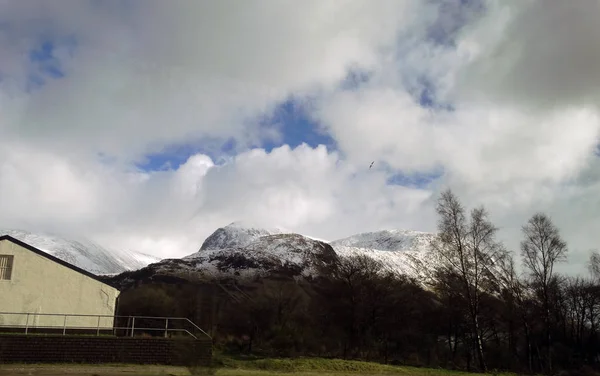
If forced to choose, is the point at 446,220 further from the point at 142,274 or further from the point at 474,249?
the point at 142,274

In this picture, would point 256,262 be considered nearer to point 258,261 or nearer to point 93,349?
point 258,261

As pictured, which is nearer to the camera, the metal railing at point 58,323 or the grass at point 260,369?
the grass at point 260,369

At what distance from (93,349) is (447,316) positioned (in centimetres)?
3758

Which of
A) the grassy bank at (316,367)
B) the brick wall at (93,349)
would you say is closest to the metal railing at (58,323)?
the brick wall at (93,349)

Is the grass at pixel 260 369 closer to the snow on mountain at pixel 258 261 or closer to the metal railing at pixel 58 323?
the metal railing at pixel 58 323

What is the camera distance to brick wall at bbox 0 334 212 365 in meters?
24.9

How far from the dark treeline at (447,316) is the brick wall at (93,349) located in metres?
11.2

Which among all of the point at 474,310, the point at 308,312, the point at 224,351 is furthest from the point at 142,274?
the point at 474,310

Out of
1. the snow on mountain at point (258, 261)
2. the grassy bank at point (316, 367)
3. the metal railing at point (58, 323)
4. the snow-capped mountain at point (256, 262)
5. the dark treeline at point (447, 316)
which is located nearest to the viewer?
the grassy bank at point (316, 367)

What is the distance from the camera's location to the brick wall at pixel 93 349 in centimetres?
2491

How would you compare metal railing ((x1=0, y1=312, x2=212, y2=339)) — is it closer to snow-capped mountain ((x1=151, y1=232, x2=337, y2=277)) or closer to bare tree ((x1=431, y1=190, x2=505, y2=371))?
bare tree ((x1=431, y1=190, x2=505, y2=371))

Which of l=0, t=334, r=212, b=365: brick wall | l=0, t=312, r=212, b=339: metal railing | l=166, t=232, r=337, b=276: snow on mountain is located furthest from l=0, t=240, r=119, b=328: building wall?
l=166, t=232, r=337, b=276: snow on mountain

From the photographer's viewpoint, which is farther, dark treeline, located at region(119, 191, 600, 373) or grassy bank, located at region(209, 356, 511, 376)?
dark treeline, located at region(119, 191, 600, 373)

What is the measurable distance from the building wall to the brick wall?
183 inches
